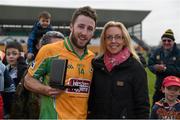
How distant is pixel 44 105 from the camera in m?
3.00

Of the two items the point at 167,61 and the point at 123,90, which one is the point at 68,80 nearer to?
the point at 123,90

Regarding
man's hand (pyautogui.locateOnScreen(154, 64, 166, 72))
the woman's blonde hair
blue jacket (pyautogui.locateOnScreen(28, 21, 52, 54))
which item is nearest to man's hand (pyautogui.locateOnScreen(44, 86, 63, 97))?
the woman's blonde hair

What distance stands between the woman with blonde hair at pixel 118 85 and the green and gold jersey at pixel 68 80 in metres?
0.08

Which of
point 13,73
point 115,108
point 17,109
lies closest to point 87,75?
point 115,108

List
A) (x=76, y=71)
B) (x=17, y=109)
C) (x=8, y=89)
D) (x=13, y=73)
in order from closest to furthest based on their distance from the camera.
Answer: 1. (x=76, y=71)
2. (x=17, y=109)
3. (x=8, y=89)
4. (x=13, y=73)

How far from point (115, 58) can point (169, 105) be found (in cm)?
168

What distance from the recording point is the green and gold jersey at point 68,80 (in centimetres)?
293

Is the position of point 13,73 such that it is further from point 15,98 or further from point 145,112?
point 145,112

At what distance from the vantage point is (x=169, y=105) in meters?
4.48

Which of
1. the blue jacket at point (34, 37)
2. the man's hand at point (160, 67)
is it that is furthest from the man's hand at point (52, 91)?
the man's hand at point (160, 67)

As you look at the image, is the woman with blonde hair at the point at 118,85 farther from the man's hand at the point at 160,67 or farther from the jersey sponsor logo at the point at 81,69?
A: the man's hand at the point at 160,67

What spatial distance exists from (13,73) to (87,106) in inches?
86.8

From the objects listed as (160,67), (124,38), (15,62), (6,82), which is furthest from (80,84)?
(160,67)

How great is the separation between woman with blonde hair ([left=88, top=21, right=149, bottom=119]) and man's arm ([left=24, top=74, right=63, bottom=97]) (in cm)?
35
